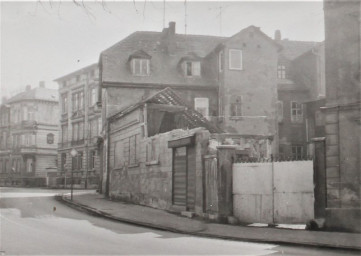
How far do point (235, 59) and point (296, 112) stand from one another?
7.35 m

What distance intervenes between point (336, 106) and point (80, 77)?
149 feet

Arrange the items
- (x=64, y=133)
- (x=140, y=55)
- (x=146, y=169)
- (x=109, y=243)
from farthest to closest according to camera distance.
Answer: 1. (x=64, y=133)
2. (x=140, y=55)
3. (x=146, y=169)
4. (x=109, y=243)

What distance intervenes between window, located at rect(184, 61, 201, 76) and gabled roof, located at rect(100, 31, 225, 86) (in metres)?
0.44

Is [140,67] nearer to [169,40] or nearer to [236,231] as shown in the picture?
[169,40]

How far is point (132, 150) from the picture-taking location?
2598 centimetres

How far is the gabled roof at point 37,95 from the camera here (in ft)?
232

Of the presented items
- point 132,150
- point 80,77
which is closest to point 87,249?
point 132,150

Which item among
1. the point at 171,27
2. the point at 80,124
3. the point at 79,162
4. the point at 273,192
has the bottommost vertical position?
the point at 273,192

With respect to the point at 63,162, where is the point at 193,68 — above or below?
above

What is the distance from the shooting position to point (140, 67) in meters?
35.2

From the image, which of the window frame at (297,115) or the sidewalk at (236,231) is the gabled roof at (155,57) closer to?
the window frame at (297,115)

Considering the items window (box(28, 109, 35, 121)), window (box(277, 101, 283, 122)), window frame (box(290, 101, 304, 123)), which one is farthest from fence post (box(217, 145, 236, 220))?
window (box(28, 109, 35, 121))

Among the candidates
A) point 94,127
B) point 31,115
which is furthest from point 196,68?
point 31,115

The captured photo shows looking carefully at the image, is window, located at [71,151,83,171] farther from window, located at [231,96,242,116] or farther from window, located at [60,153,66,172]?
window, located at [231,96,242,116]
